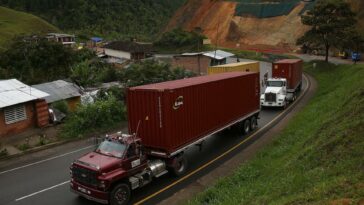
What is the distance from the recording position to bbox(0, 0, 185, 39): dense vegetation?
438 feet

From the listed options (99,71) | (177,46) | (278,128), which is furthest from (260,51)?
(278,128)

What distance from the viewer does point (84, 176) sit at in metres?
13.4

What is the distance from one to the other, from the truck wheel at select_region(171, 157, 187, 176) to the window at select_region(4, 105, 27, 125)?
501 inches

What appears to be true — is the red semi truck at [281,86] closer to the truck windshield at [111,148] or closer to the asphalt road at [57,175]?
the asphalt road at [57,175]

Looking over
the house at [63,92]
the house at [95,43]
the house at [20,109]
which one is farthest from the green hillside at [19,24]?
the house at [20,109]

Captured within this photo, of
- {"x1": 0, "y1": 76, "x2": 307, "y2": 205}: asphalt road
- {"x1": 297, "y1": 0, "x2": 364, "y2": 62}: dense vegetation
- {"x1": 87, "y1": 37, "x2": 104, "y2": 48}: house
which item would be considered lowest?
{"x1": 0, "y1": 76, "x2": 307, "y2": 205}: asphalt road

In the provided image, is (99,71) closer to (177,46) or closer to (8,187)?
(8,187)

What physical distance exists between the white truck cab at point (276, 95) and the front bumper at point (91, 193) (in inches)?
806

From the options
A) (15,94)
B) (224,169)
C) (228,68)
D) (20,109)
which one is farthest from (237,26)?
(224,169)

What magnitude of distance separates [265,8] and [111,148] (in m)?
78.8

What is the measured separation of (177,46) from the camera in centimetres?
8688

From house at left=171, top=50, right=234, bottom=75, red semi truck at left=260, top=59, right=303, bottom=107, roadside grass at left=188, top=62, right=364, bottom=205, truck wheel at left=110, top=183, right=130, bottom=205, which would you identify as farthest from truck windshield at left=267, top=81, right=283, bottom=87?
truck wheel at left=110, top=183, right=130, bottom=205

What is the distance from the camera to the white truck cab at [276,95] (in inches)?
1203

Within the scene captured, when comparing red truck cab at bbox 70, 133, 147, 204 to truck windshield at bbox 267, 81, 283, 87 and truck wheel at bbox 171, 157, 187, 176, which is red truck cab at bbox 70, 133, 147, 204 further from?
truck windshield at bbox 267, 81, 283, 87
